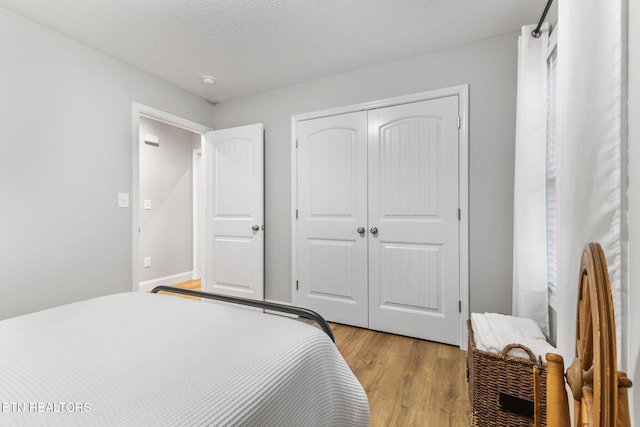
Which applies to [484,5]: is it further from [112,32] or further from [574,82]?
[112,32]

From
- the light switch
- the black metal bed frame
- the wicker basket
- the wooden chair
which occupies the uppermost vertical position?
the light switch

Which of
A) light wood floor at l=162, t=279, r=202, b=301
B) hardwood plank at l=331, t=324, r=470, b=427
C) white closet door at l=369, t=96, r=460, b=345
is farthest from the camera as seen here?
light wood floor at l=162, t=279, r=202, b=301

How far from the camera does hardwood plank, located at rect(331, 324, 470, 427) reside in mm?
1546

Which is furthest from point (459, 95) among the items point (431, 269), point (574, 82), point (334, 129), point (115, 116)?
point (115, 116)

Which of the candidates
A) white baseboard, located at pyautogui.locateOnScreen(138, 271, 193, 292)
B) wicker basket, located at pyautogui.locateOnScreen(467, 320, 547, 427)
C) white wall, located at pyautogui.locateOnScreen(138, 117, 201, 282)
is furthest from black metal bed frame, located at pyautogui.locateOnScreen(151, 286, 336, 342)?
white wall, located at pyautogui.locateOnScreen(138, 117, 201, 282)

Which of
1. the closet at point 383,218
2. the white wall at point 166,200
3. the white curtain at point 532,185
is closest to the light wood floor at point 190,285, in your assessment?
the white wall at point 166,200

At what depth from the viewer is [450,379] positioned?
1.88 m

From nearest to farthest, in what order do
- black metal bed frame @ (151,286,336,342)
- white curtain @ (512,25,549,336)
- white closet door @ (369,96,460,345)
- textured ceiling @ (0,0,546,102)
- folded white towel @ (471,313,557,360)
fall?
black metal bed frame @ (151,286,336,342), folded white towel @ (471,313,557,360), white curtain @ (512,25,549,336), textured ceiling @ (0,0,546,102), white closet door @ (369,96,460,345)

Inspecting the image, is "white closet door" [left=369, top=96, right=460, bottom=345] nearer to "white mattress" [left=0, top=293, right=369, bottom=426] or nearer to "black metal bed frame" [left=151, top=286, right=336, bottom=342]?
"black metal bed frame" [left=151, top=286, right=336, bottom=342]

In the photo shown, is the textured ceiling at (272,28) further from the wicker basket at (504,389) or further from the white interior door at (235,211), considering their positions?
the wicker basket at (504,389)

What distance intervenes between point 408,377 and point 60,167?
2.90 metres

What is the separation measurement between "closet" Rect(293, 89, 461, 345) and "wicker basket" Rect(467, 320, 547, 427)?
95cm

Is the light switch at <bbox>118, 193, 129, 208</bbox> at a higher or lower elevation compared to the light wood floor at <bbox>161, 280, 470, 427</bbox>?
higher

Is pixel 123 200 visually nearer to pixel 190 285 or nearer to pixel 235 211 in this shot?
pixel 235 211
